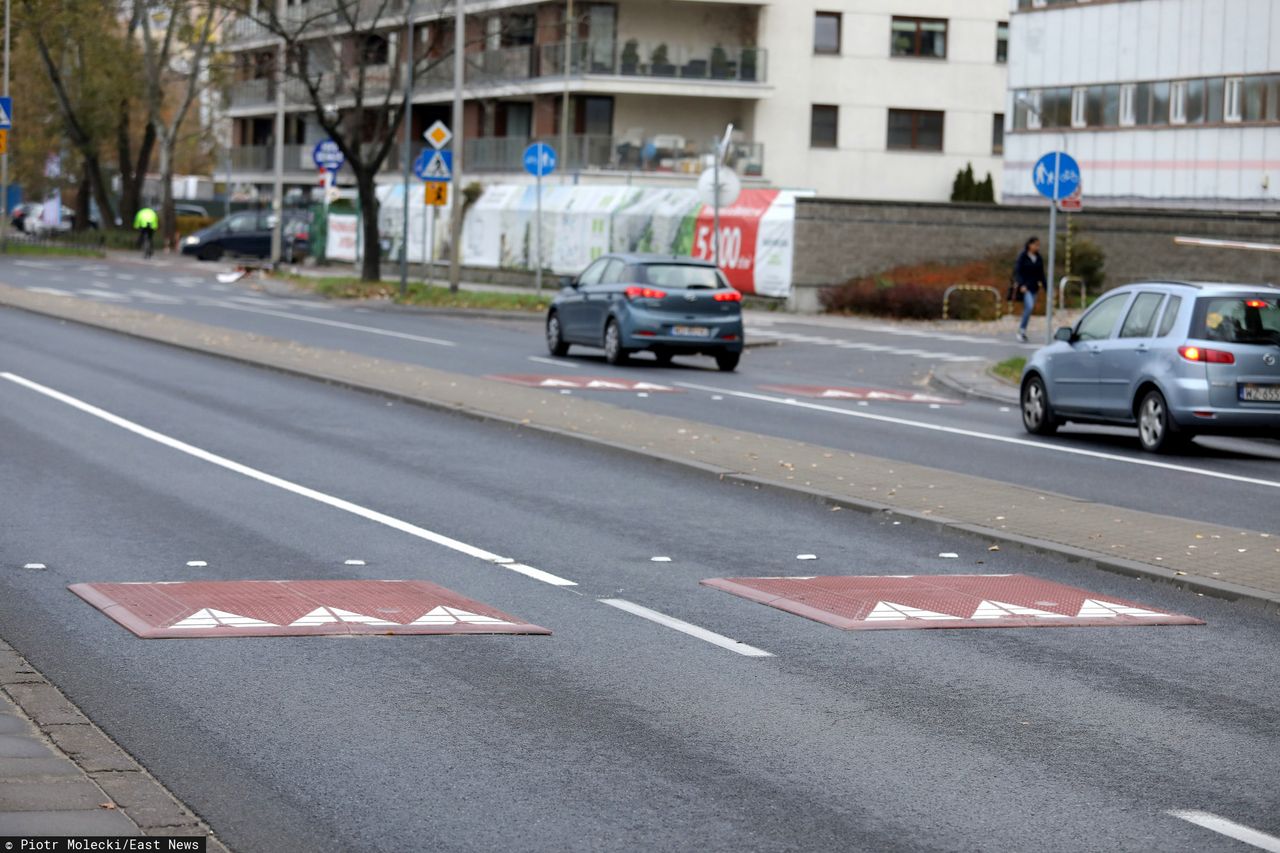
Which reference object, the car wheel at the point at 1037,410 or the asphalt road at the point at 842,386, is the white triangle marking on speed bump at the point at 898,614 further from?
the car wheel at the point at 1037,410

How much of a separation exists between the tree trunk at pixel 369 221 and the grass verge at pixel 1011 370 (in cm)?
2305

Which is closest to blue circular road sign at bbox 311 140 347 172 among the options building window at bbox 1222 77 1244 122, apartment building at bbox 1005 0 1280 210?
apartment building at bbox 1005 0 1280 210

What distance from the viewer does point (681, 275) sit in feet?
96.4

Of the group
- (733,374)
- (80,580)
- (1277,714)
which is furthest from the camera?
(733,374)

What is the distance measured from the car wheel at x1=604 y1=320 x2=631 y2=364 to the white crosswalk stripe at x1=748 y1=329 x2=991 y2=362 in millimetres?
6053

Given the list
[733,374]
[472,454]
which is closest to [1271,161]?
[733,374]

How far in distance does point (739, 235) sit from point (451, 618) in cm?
3878

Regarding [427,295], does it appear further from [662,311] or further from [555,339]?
[662,311]

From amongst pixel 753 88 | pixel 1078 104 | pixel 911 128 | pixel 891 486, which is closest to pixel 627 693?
pixel 891 486

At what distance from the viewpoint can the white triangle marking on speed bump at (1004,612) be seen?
10016 millimetres

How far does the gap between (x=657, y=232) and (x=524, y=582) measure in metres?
41.0

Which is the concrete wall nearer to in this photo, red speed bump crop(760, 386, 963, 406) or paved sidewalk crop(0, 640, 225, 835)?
red speed bump crop(760, 386, 963, 406)

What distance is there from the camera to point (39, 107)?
84.9 m

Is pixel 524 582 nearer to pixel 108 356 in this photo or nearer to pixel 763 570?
pixel 763 570
